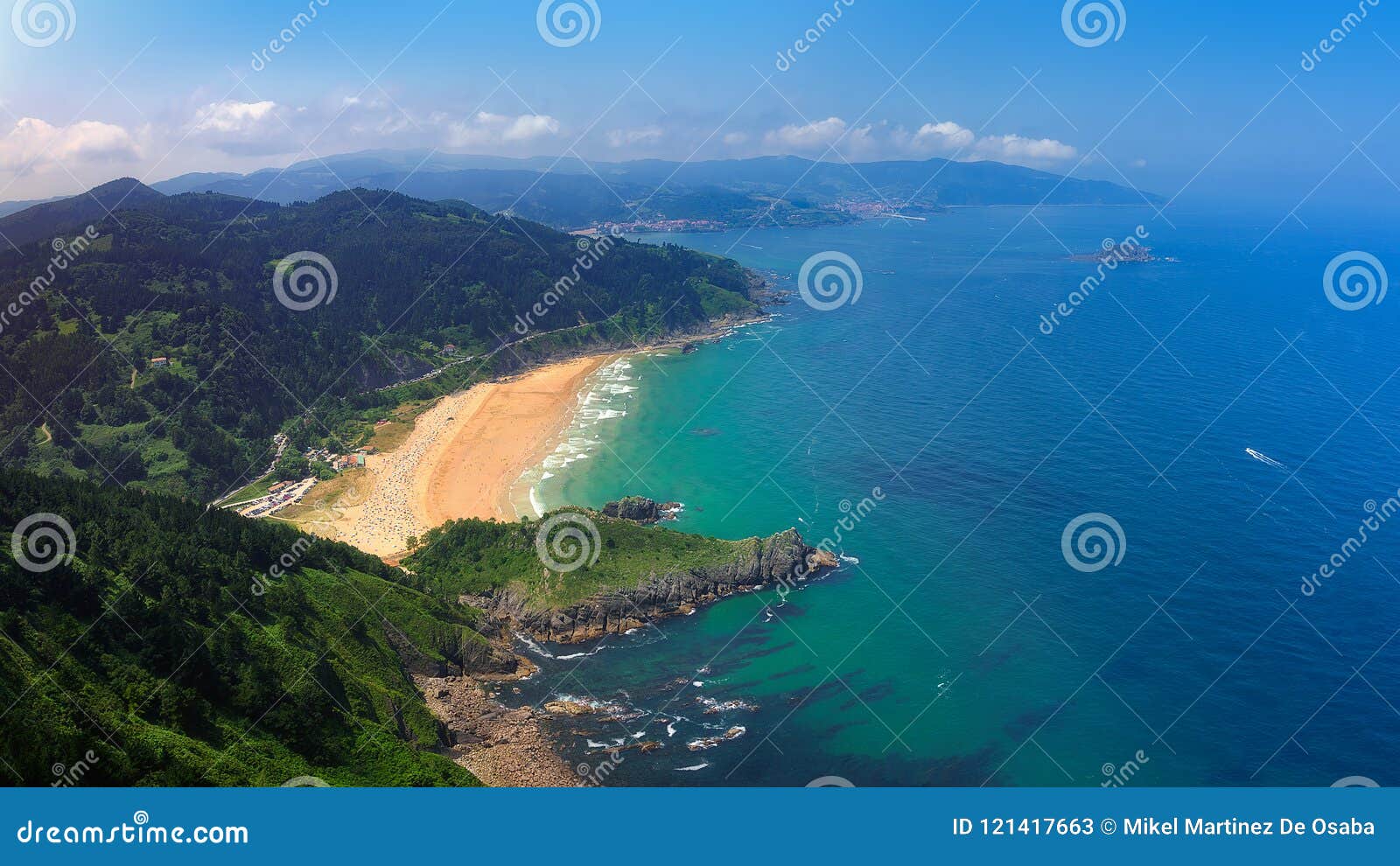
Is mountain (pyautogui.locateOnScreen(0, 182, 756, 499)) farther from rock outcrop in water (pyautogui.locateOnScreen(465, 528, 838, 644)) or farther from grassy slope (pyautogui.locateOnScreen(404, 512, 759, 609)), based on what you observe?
rock outcrop in water (pyautogui.locateOnScreen(465, 528, 838, 644))

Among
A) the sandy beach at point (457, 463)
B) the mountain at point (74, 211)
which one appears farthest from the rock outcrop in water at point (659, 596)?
the mountain at point (74, 211)

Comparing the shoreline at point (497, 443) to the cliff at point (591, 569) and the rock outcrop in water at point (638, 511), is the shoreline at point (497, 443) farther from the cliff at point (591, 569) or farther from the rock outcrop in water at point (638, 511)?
the cliff at point (591, 569)

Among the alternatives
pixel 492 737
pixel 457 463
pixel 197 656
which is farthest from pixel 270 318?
pixel 492 737

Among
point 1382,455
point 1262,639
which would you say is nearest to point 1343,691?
point 1262,639

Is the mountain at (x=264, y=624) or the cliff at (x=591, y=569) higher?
the cliff at (x=591, y=569)

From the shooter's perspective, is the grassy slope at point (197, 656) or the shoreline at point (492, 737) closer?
the grassy slope at point (197, 656)

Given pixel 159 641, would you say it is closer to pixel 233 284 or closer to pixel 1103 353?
pixel 233 284
